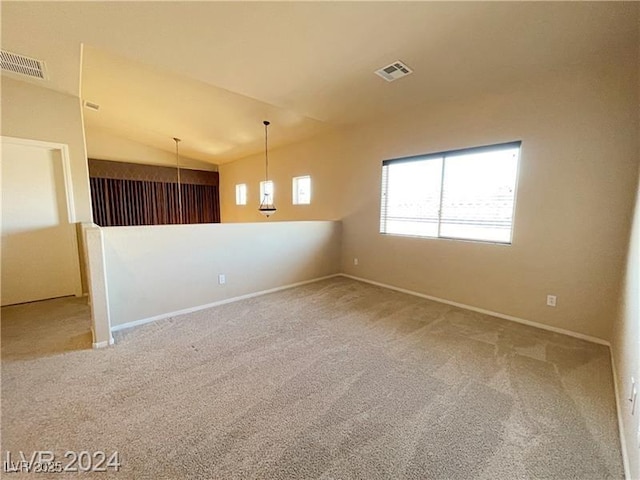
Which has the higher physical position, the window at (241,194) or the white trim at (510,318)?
the window at (241,194)

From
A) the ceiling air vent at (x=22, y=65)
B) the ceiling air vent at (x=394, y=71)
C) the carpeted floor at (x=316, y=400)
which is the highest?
the ceiling air vent at (x=22, y=65)

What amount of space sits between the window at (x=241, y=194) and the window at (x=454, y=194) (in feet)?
16.4

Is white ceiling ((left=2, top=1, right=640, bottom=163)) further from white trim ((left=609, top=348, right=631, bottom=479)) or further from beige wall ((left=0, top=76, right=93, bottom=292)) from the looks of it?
white trim ((left=609, top=348, right=631, bottom=479))

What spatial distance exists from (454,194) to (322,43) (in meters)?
2.52

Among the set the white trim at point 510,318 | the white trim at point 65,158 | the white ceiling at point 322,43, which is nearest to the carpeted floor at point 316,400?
the white trim at point 510,318

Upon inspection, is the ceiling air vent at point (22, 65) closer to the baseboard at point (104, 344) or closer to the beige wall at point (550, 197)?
the baseboard at point (104, 344)

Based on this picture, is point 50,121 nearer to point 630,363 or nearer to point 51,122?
point 51,122

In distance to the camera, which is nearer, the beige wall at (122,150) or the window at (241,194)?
the beige wall at (122,150)

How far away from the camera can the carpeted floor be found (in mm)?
1413

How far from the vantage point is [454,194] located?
3.71 meters

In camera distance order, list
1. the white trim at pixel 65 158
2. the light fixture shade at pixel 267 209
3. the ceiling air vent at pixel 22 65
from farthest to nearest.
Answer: the light fixture shade at pixel 267 209, the white trim at pixel 65 158, the ceiling air vent at pixel 22 65

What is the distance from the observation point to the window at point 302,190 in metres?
6.01

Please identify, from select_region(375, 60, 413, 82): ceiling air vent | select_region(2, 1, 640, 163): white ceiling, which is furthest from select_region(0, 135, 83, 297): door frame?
select_region(375, 60, 413, 82): ceiling air vent

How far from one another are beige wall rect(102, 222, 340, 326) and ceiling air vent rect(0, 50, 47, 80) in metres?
2.13
